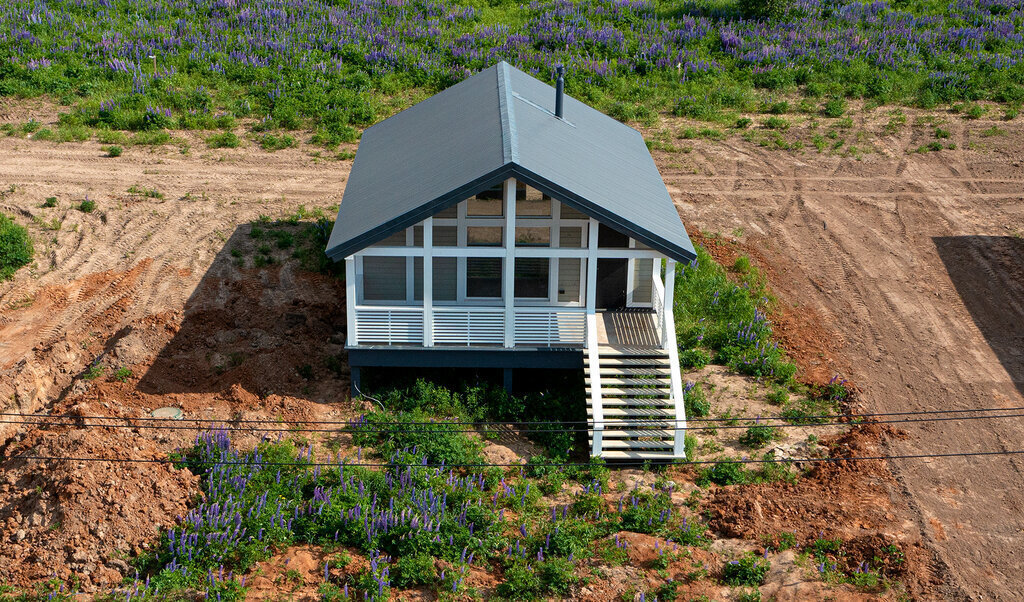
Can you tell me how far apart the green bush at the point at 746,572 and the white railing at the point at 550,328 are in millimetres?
6066

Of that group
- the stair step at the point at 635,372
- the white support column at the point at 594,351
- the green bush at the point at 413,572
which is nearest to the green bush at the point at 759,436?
the stair step at the point at 635,372

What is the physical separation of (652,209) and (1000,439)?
8.50 metres

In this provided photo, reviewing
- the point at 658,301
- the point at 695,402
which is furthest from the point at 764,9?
the point at 695,402

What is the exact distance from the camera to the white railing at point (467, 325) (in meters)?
21.5

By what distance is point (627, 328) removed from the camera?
22.5m

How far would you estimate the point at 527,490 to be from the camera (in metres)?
19.4

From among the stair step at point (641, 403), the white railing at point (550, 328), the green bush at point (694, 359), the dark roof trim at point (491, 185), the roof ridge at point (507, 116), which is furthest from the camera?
the green bush at point (694, 359)

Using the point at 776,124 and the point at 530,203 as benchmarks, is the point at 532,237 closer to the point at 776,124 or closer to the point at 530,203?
the point at 530,203

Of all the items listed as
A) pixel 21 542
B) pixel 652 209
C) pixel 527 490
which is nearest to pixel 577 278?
pixel 652 209

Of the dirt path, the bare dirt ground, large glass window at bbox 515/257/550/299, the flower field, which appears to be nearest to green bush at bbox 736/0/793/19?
the flower field

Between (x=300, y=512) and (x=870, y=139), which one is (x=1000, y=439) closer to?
(x=300, y=512)

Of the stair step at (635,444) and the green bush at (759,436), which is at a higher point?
the green bush at (759,436)

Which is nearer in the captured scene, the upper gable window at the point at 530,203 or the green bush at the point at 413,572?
the green bush at the point at 413,572

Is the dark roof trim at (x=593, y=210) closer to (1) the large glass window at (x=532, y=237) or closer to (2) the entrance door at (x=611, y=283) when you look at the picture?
(1) the large glass window at (x=532, y=237)
